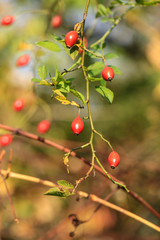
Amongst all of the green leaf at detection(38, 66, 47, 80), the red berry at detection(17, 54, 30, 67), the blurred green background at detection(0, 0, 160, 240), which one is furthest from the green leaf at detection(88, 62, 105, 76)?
the blurred green background at detection(0, 0, 160, 240)

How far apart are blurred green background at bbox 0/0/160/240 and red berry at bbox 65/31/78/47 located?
1283 mm

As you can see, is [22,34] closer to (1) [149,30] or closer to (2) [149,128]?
(1) [149,30]

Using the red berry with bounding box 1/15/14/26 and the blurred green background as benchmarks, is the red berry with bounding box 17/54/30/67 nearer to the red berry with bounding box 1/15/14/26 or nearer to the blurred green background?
the red berry with bounding box 1/15/14/26

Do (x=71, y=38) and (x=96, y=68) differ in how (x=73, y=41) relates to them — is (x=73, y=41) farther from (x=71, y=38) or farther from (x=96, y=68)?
(x=96, y=68)

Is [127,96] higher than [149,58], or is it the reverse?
[149,58]

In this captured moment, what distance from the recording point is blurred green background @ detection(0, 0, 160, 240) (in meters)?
2.26

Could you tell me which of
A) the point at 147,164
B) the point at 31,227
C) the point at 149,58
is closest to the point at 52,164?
the point at 31,227

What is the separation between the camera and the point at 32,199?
106 inches

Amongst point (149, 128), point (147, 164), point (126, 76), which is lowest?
point (147, 164)

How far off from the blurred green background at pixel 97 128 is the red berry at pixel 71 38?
128 centimetres

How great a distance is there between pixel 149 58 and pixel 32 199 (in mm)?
1970

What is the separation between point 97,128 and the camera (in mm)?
2980

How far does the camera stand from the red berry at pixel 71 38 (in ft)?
2.50

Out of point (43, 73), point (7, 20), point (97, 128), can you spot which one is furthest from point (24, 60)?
point (97, 128)
